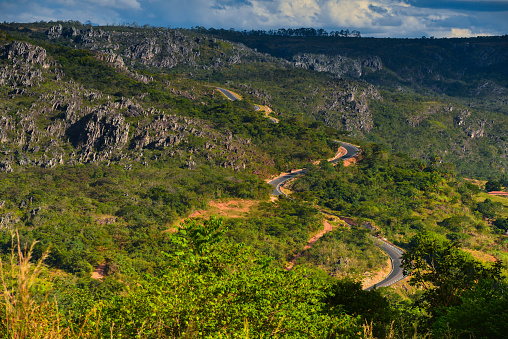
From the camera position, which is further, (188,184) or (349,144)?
(349,144)

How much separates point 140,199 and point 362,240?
43203 mm

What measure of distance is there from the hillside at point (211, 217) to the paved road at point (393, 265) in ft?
5.46

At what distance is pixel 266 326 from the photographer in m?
13.8

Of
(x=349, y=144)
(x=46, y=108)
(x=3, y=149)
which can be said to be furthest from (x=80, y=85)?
(x=349, y=144)

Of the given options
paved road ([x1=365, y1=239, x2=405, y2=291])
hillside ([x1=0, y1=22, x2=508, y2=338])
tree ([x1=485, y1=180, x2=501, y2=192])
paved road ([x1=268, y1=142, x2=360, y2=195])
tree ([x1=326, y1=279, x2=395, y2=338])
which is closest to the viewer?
hillside ([x1=0, y1=22, x2=508, y2=338])

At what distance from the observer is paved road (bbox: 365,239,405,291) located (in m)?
59.0

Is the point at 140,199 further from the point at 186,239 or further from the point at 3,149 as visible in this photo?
the point at 186,239

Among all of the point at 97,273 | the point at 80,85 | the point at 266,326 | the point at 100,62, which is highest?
the point at 100,62

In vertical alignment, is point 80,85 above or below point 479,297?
above

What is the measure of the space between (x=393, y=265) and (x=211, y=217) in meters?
53.2

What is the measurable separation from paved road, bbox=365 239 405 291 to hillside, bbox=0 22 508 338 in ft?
5.46

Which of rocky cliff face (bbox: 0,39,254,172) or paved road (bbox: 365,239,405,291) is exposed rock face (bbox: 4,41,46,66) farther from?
paved road (bbox: 365,239,405,291)

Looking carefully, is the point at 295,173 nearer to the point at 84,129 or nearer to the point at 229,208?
the point at 229,208

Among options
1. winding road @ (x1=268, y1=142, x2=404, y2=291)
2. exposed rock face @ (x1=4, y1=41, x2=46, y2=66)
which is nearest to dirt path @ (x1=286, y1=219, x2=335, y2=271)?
winding road @ (x1=268, y1=142, x2=404, y2=291)
